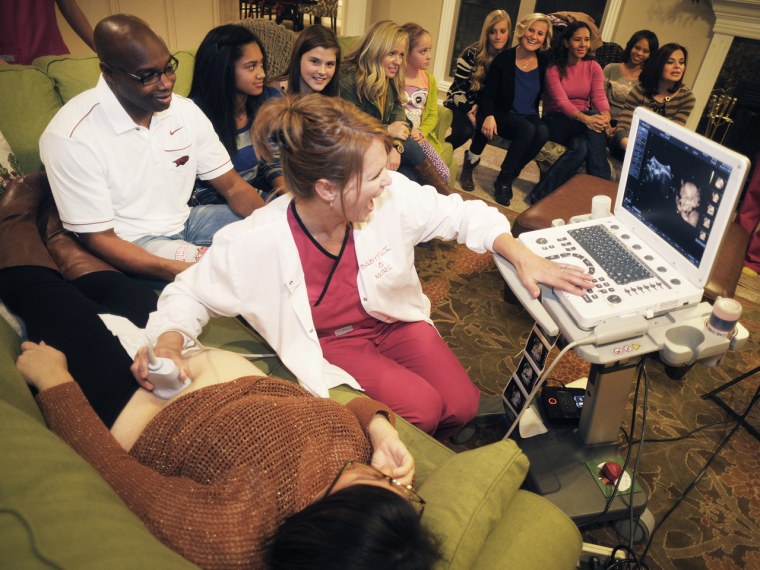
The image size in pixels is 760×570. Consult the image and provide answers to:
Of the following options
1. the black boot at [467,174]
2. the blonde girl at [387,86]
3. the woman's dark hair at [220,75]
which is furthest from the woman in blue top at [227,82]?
the black boot at [467,174]

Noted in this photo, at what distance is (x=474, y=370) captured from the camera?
213 centimetres

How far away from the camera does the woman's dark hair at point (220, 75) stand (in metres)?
2.07

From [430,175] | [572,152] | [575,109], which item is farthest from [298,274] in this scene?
[575,109]

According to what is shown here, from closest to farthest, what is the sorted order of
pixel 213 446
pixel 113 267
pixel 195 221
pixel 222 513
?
1. pixel 222 513
2. pixel 213 446
3. pixel 113 267
4. pixel 195 221

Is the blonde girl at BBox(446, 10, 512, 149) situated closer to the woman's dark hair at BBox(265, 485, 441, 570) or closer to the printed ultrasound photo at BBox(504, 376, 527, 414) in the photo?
the printed ultrasound photo at BBox(504, 376, 527, 414)

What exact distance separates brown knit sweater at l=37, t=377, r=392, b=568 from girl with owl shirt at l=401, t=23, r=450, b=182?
2094 millimetres

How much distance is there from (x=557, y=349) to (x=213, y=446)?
163 centimetres

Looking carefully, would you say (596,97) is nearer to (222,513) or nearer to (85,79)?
(85,79)

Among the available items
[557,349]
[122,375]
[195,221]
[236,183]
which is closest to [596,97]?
Result: [557,349]

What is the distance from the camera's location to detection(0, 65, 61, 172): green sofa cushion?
1.76m

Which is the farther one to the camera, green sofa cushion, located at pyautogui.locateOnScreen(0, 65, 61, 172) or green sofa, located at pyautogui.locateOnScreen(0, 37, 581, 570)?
green sofa cushion, located at pyautogui.locateOnScreen(0, 65, 61, 172)

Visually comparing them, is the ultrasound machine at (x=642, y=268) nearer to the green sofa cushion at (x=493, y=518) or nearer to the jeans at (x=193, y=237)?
the green sofa cushion at (x=493, y=518)

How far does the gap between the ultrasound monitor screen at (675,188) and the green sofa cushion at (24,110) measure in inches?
73.9

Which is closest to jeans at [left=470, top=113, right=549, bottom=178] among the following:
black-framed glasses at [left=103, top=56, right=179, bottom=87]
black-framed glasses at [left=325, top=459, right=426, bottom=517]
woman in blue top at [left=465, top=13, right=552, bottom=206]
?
woman in blue top at [left=465, top=13, right=552, bottom=206]
